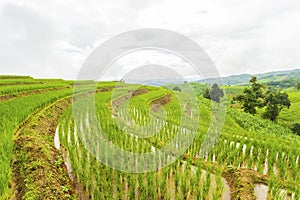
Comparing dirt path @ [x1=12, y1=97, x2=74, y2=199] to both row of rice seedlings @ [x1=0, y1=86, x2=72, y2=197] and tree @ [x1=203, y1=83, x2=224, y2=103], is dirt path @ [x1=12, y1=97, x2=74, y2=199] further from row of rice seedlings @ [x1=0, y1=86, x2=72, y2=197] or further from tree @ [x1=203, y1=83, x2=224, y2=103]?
tree @ [x1=203, y1=83, x2=224, y2=103]

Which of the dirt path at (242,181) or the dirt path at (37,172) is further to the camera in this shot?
the dirt path at (242,181)

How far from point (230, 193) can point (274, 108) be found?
21.3 m

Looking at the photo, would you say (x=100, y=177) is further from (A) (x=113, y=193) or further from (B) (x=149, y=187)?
(B) (x=149, y=187)

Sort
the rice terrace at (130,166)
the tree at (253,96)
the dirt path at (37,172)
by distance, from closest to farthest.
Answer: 1. the dirt path at (37,172)
2. the rice terrace at (130,166)
3. the tree at (253,96)

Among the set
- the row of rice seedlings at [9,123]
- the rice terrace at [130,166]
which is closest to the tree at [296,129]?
the rice terrace at [130,166]

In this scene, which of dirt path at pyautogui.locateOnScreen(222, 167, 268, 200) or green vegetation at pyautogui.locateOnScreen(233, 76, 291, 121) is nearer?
dirt path at pyautogui.locateOnScreen(222, 167, 268, 200)

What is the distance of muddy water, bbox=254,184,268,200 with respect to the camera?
3910mm

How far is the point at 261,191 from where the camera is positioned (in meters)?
4.11

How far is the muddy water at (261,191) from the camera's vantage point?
391 cm

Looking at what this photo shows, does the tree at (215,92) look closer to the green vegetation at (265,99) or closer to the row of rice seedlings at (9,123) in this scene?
the row of rice seedlings at (9,123)

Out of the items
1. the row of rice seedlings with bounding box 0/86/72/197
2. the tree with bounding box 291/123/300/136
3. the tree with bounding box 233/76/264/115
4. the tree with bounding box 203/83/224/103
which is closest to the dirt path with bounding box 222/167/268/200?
the tree with bounding box 203/83/224/103

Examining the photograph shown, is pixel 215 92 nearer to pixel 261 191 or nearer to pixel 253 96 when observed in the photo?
pixel 261 191

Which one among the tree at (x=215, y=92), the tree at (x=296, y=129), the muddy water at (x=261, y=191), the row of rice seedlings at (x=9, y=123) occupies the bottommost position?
the tree at (x=296, y=129)

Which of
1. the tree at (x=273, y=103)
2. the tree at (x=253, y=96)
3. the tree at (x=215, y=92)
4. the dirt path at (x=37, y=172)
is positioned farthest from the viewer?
the tree at (x=253, y=96)
